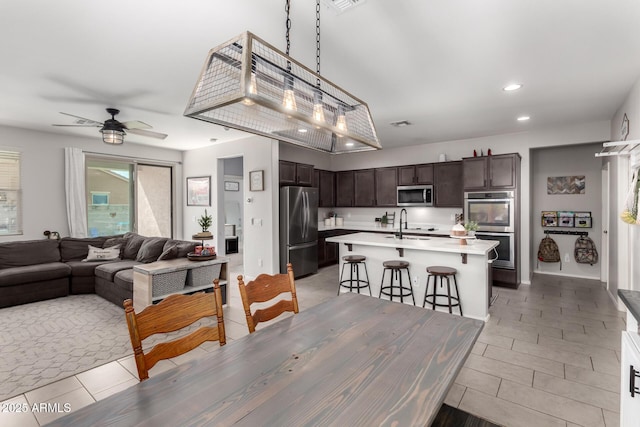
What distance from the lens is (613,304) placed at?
4.20 meters

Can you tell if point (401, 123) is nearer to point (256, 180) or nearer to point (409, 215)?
point (409, 215)

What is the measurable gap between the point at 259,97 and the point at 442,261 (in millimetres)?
3499

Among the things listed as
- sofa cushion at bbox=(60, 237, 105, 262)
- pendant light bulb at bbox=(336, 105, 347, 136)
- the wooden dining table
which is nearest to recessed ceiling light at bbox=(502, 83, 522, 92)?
pendant light bulb at bbox=(336, 105, 347, 136)

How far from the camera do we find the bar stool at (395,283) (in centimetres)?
398

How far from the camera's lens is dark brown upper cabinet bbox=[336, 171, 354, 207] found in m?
7.48

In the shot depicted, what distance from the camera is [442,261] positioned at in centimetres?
398

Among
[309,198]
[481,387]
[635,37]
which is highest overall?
[635,37]

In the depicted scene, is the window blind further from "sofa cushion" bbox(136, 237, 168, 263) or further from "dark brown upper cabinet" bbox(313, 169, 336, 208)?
"dark brown upper cabinet" bbox(313, 169, 336, 208)

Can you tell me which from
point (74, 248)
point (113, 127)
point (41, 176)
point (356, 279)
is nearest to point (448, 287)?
point (356, 279)

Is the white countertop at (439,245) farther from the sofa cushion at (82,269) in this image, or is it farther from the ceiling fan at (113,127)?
the sofa cushion at (82,269)

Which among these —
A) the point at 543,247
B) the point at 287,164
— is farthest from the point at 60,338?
the point at 543,247

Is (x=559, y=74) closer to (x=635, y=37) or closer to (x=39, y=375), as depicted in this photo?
(x=635, y=37)

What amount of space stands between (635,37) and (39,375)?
548 centimetres

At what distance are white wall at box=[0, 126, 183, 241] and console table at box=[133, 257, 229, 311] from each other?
117 inches
